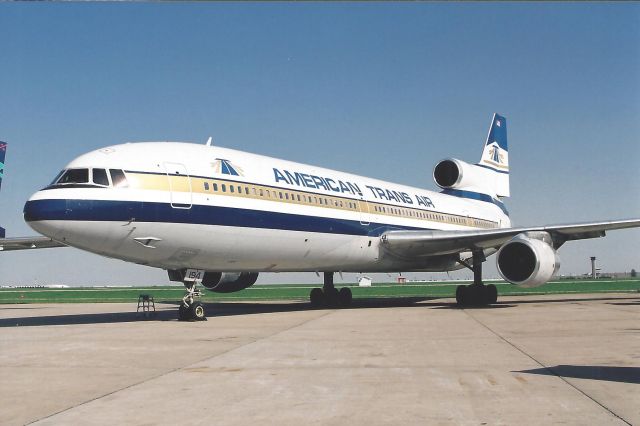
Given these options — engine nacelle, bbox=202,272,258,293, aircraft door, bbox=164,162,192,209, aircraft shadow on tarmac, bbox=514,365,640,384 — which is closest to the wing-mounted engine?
engine nacelle, bbox=202,272,258,293

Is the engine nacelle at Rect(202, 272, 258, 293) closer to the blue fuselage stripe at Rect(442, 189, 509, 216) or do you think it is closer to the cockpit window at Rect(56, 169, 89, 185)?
the cockpit window at Rect(56, 169, 89, 185)

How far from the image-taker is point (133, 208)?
587 inches

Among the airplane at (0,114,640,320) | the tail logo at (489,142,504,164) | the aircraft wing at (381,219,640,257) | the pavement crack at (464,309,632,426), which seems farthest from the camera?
the tail logo at (489,142,504,164)

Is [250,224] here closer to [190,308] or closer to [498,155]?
[190,308]

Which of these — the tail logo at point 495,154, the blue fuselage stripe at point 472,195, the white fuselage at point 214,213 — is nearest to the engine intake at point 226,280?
the white fuselage at point 214,213

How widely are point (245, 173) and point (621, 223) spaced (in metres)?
12.8

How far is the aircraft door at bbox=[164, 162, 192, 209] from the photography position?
51.4 ft

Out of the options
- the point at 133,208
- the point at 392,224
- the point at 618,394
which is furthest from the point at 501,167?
the point at 618,394

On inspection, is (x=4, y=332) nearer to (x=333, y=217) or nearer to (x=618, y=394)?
(x=333, y=217)

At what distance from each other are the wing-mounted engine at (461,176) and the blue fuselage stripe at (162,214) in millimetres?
14277

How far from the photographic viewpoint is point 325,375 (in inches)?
311

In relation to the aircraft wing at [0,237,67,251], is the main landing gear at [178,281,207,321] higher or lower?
lower

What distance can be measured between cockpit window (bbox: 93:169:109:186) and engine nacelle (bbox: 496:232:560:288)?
12.2m

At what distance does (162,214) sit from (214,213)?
149 cm
